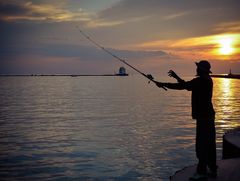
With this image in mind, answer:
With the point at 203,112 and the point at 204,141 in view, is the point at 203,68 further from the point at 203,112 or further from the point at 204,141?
the point at 204,141

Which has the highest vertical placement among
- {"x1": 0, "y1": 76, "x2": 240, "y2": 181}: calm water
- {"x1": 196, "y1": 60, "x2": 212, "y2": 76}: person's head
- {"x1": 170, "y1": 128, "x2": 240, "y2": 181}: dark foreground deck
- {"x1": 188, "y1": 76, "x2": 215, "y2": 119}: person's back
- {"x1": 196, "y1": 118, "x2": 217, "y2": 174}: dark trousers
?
{"x1": 196, "y1": 60, "x2": 212, "y2": 76}: person's head

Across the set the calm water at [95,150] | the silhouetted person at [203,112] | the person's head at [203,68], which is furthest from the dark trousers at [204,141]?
the calm water at [95,150]

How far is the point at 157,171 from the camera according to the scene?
42.8 ft

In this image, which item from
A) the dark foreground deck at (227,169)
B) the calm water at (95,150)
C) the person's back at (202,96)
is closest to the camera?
the person's back at (202,96)

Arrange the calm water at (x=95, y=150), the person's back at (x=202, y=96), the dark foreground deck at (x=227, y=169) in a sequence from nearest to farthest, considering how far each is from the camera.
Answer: the person's back at (x=202, y=96)
the dark foreground deck at (x=227, y=169)
the calm water at (x=95, y=150)

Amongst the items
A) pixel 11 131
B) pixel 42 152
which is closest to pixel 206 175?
pixel 42 152

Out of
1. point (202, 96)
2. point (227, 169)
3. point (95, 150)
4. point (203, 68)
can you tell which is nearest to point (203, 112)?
point (202, 96)

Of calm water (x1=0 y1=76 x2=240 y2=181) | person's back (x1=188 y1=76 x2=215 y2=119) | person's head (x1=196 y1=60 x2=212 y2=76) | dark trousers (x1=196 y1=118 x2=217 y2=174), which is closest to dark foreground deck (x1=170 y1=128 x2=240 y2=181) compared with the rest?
dark trousers (x1=196 y1=118 x2=217 y2=174)

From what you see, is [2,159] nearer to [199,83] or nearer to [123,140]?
[123,140]

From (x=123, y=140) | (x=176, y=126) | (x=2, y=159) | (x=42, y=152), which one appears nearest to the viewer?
(x=2, y=159)

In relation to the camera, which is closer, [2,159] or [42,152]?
[2,159]

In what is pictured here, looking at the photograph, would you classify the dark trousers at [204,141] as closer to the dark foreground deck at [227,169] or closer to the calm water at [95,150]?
the dark foreground deck at [227,169]

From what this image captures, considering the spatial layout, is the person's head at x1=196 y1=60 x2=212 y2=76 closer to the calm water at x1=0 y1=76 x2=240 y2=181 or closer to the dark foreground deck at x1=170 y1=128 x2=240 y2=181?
the dark foreground deck at x1=170 y1=128 x2=240 y2=181

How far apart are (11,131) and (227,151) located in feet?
54.6
